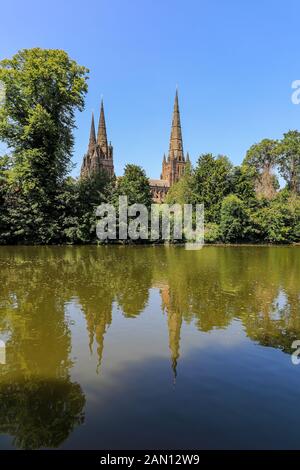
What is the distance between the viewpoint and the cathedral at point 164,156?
4065 inches

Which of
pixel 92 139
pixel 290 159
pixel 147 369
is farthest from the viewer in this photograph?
pixel 92 139

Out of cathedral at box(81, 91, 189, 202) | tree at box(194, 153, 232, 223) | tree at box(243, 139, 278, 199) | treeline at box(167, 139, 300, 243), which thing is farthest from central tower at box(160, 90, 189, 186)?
tree at box(194, 153, 232, 223)

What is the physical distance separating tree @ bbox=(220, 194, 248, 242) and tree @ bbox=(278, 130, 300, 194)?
79.8 ft

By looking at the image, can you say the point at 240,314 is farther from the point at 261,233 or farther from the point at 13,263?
the point at 261,233

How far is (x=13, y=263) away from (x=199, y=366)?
51.9 feet

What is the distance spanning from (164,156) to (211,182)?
3421 inches

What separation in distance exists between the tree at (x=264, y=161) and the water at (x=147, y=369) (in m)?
54.1

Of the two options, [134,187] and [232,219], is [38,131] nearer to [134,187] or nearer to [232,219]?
[134,187]

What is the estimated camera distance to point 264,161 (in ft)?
221

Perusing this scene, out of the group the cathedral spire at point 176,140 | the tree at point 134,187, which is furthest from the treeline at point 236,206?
the cathedral spire at point 176,140

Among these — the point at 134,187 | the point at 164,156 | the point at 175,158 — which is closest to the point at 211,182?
the point at 134,187

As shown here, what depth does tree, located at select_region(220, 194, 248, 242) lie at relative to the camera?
44.2m

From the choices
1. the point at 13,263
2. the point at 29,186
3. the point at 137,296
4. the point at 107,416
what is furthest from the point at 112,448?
the point at 29,186

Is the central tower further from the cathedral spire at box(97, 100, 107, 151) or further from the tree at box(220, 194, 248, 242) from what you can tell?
the tree at box(220, 194, 248, 242)
